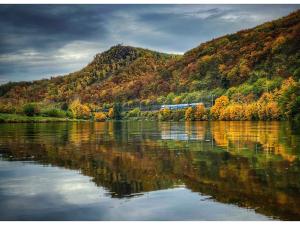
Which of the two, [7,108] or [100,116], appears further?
[100,116]

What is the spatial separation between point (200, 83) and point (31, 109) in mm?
14254

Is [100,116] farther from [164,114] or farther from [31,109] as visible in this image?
[31,109]

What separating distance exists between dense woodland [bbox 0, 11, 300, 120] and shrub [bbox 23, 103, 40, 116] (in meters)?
0.11

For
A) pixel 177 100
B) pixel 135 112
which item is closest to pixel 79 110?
pixel 135 112

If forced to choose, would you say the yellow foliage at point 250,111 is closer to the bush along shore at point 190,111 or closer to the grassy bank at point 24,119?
the bush along shore at point 190,111

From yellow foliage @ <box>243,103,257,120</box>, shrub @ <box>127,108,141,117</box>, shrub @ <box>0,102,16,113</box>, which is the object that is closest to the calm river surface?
shrub @ <box>0,102,16,113</box>

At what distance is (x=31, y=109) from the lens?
114 ft

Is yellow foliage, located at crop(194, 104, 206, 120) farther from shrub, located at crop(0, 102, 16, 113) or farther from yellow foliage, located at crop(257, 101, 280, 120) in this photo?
shrub, located at crop(0, 102, 16, 113)

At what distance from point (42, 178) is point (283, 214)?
5139mm

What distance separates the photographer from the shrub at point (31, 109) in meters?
32.1

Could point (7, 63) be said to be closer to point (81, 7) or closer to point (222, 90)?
point (81, 7)

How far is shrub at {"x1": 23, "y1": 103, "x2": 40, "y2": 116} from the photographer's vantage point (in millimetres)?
32078

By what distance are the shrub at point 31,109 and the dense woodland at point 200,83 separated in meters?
0.11

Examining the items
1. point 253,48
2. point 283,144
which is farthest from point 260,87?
point 283,144
